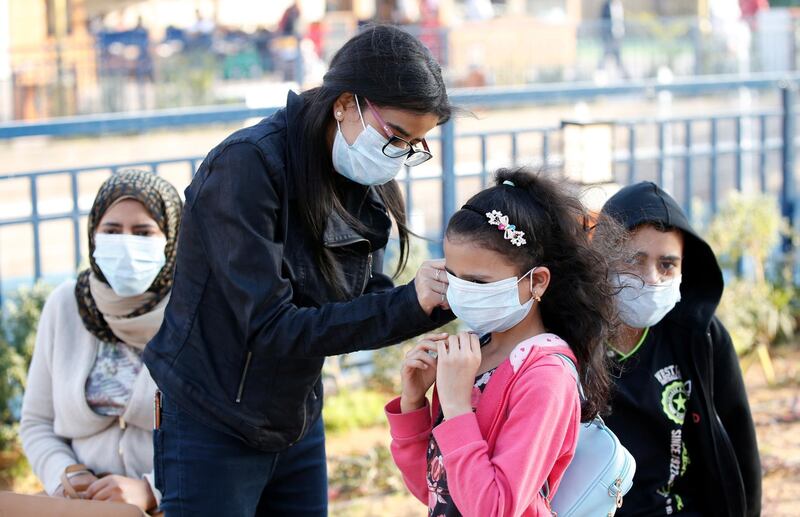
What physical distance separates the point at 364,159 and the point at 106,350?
1.20 meters

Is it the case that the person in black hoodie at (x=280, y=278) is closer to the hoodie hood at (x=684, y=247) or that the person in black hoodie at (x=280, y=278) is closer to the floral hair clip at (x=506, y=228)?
the floral hair clip at (x=506, y=228)

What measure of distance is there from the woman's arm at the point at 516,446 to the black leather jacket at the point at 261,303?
0.23 m

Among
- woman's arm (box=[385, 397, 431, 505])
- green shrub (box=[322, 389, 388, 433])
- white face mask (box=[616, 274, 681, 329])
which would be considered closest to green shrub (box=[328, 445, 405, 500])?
green shrub (box=[322, 389, 388, 433])

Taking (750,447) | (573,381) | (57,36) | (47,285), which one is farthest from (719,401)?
(57,36)

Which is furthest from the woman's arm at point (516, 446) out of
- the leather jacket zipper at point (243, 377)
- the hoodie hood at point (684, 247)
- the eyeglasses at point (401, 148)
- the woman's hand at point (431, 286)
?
the hoodie hood at point (684, 247)

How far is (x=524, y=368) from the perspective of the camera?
6.62ft

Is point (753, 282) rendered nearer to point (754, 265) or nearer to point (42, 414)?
point (754, 265)

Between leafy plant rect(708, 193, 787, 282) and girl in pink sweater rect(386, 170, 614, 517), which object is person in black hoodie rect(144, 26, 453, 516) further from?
leafy plant rect(708, 193, 787, 282)

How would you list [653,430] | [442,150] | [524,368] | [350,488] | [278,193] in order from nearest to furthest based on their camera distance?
[524,368]
[278,193]
[653,430]
[350,488]
[442,150]

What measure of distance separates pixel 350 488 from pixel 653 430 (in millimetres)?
2040

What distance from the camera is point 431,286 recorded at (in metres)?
2.04

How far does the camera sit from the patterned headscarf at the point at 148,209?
3.01 metres

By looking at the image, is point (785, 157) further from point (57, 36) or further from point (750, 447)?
point (57, 36)

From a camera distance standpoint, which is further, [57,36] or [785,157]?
[57,36]
